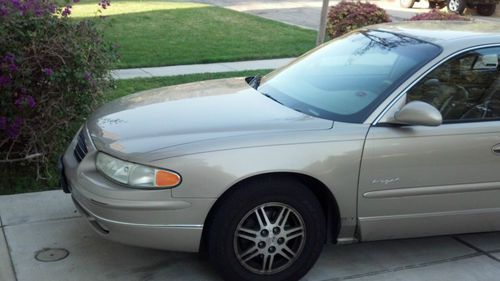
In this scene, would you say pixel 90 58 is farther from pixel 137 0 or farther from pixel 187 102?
pixel 137 0

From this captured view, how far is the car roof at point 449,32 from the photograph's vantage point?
12.6 ft

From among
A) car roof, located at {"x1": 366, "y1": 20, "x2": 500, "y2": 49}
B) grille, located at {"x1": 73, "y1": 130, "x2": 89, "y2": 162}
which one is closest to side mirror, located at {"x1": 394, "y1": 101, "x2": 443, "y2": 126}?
car roof, located at {"x1": 366, "y1": 20, "x2": 500, "y2": 49}

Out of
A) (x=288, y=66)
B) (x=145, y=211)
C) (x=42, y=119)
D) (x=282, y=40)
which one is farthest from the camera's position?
(x=282, y=40)

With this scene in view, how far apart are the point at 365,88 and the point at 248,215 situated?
118cm

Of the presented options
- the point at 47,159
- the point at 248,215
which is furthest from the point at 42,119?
the point at 248,215

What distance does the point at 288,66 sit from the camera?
473cm

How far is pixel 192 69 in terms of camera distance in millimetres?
9672

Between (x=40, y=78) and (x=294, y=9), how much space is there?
16980 mm

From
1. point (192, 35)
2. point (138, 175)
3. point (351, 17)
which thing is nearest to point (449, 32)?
point (138, 175)

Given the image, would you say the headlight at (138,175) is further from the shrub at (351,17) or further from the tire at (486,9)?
the tire at (486,9)

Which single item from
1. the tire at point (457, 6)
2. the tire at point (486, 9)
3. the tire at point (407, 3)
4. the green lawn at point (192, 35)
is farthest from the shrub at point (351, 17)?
the tire at point (486, 9)

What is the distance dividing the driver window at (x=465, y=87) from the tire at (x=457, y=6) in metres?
19.2

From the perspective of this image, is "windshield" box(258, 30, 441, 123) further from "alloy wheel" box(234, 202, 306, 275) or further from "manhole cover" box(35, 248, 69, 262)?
"manhole cover" box(35, 248, 69, 262)

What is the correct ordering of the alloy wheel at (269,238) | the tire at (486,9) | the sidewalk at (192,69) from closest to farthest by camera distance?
the alloy wheel at (269,238) < the sidewalk at (192,69) < the tire at (486,9)
